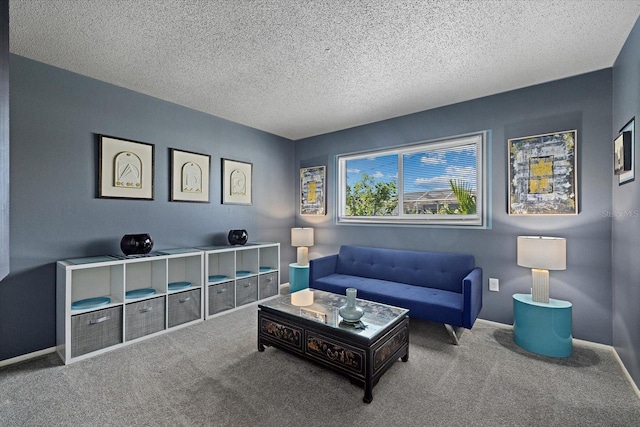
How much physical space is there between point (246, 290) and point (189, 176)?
1.61 meters

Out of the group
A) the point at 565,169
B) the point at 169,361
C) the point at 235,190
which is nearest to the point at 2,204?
the point at 169,361

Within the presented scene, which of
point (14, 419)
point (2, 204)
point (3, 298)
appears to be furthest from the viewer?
point (3, 298)

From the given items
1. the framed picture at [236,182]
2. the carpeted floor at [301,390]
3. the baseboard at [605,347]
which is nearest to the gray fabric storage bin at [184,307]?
the carpeted floor at [301,390]

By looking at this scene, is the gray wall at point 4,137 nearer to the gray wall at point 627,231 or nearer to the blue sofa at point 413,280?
the blue sofa at point 413,280

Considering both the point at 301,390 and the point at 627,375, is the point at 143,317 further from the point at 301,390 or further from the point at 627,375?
the point at 627,375

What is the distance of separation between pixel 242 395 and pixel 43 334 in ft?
6.49

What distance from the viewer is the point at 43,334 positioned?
7.95ft

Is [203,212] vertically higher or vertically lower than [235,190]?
lower

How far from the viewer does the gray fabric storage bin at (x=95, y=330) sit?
2278 mm

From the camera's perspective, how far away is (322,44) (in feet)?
7.16

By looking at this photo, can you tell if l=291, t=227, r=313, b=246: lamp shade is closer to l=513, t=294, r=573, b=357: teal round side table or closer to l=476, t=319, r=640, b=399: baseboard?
l=476, t=319, r=640, b=399: baseboard

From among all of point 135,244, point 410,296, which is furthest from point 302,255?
point 135,244

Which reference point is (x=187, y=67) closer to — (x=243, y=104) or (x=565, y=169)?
(x=243, y=104)

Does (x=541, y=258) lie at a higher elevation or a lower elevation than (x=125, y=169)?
lower
